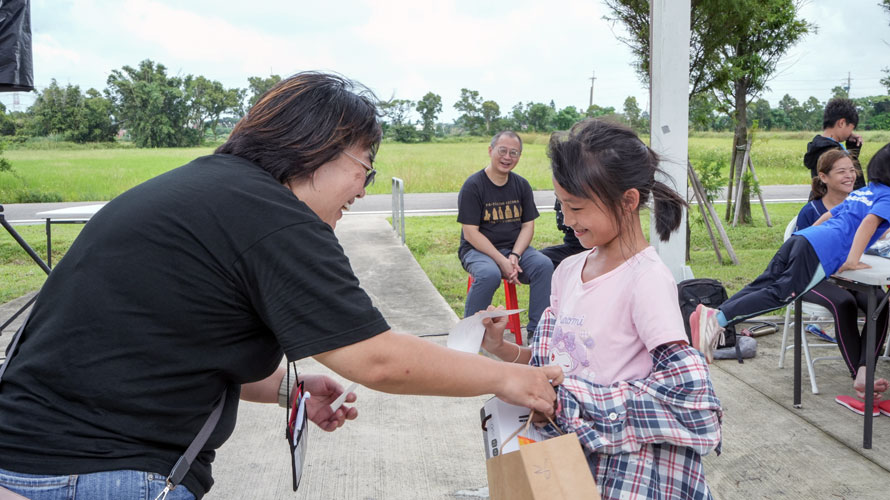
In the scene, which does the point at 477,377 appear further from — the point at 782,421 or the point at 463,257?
the point at 463,257

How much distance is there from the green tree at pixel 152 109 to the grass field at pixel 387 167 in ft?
5.47

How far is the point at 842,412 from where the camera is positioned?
371 centimetres

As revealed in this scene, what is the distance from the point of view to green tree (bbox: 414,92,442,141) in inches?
1582

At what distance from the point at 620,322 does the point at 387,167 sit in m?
24.5

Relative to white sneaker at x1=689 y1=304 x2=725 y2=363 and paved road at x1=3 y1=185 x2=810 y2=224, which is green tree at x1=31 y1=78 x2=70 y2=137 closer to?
paved road at x1=3 y1=185 x2=810 y2=224

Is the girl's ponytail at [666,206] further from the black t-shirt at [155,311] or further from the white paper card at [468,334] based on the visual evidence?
the black t-shirt at [155,311]

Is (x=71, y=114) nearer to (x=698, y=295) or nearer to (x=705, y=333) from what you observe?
(x=698, y=295)

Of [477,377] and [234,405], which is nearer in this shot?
[477,377]

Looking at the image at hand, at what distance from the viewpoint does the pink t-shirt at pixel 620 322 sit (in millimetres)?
1576

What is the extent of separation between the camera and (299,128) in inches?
59.6

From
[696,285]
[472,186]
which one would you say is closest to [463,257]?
[472,186]

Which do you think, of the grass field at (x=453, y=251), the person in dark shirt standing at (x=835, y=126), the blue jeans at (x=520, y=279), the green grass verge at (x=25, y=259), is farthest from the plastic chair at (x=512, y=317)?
the green grass verge at (x=25, y=259)

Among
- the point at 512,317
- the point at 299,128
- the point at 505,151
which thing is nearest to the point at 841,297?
the point at 512,317

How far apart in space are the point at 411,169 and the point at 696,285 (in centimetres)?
2053
